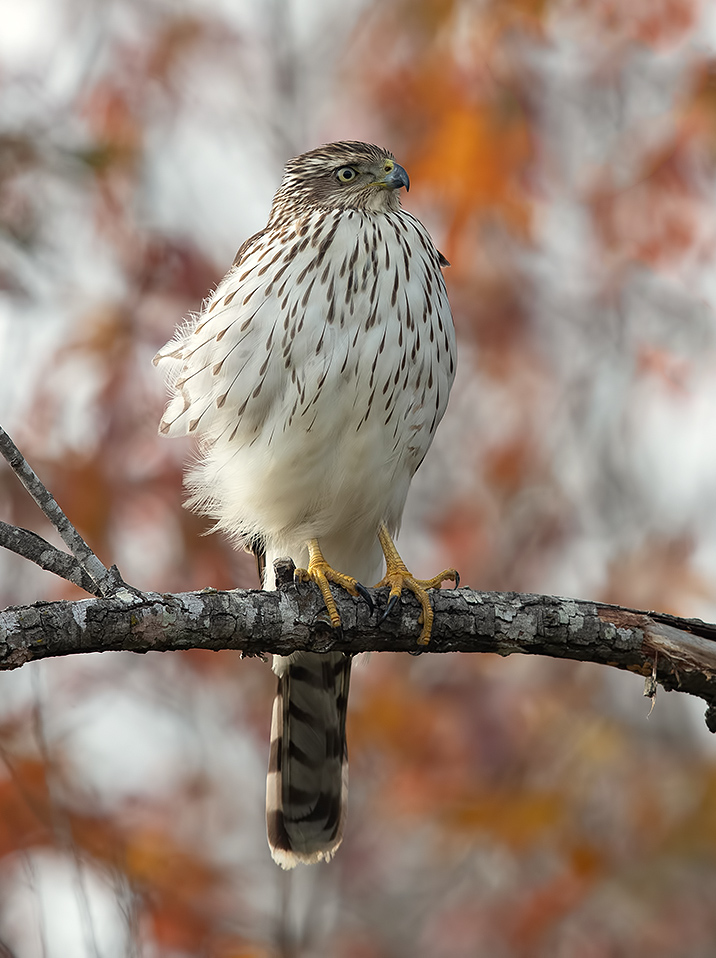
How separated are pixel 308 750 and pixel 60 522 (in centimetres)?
207

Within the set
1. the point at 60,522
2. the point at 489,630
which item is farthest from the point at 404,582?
the point at 60,522

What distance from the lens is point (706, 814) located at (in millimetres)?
5949

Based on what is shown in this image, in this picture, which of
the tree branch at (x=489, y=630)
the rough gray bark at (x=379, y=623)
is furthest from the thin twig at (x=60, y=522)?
the tree branch at (x=489, y=630)

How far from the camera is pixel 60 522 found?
10.0ft

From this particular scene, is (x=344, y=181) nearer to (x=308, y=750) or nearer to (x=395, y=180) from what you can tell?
(x=395, y=180)

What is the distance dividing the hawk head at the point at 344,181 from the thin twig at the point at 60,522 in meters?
1.86

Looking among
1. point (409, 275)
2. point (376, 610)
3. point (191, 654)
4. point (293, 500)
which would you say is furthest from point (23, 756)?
point (409, 275)

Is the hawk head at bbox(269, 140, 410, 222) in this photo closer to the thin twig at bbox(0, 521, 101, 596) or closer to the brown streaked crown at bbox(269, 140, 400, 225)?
the brown streaked crown at bbox(269, 140, 400, 225)

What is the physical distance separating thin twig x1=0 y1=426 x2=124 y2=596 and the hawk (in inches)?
29.9

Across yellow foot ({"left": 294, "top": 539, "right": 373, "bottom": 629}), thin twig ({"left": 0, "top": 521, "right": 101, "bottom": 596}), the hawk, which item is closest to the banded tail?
the hawk

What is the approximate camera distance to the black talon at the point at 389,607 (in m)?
3.58

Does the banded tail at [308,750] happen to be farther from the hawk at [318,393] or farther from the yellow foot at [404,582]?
the yellow foot at [404,582]

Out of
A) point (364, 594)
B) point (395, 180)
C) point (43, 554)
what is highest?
point (395, 180)

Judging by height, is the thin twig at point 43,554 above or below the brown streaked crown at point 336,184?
below
